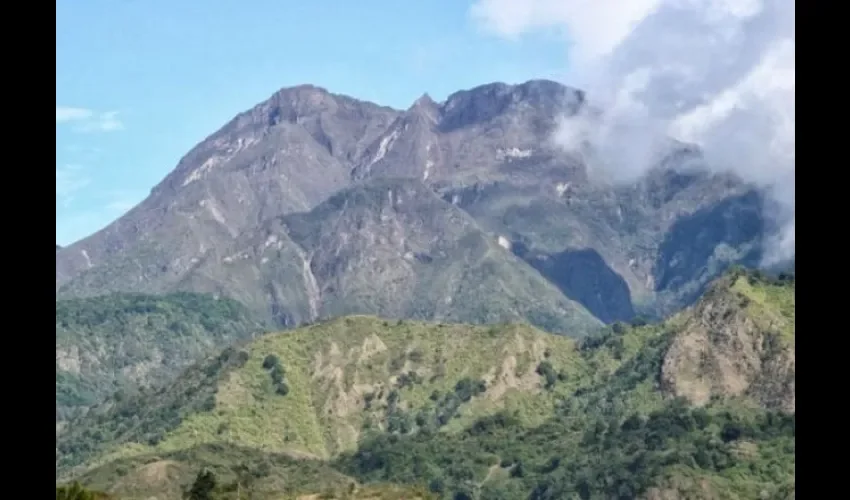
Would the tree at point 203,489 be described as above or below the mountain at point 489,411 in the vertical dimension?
below

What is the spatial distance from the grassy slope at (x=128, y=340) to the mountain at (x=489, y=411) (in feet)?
86.4

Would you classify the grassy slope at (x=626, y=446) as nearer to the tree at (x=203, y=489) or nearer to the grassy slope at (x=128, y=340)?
the tree at (x=203, y=489)

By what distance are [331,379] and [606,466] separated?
23820 mm

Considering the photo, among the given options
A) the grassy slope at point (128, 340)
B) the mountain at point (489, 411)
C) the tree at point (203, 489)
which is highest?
the grassy slope at point (128, 340)

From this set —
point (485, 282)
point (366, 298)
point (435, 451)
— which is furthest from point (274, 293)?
point (435, 451)

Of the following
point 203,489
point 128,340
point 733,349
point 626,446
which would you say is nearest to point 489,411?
point 626,446

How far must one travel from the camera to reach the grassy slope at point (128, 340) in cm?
12094

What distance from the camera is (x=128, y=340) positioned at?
130 meters

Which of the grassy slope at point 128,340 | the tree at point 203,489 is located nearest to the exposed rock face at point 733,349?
the tree at point 203,489

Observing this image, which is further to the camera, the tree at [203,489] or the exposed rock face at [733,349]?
the exposed rock face at [733,349]

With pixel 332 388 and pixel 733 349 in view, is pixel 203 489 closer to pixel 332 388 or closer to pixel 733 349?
pixel 733 349

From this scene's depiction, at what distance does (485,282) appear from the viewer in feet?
529

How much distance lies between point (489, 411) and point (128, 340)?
192 ft
